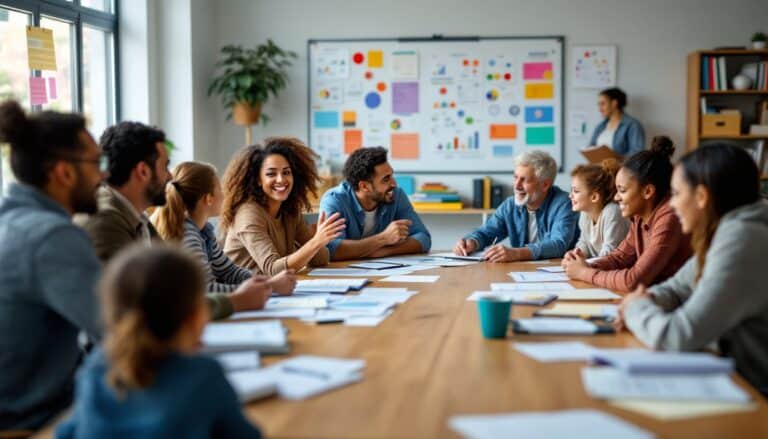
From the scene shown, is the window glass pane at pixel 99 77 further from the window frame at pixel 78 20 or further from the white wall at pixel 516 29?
the white wall at pixel 516 29

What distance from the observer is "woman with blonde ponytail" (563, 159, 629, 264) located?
3777 millimetres

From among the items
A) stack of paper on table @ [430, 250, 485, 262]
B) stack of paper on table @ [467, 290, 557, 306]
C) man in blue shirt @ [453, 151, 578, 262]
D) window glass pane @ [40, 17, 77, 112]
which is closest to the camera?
stack of paper on table @ [467, 290, 557, 306]

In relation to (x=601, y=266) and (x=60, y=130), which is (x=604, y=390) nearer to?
(x=60, y=130)

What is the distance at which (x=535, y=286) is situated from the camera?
9.72 ft

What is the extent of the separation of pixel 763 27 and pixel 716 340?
5527 mm

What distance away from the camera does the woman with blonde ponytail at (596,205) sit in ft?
12.4

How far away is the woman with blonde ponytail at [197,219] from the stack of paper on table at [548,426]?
1579 millimetres

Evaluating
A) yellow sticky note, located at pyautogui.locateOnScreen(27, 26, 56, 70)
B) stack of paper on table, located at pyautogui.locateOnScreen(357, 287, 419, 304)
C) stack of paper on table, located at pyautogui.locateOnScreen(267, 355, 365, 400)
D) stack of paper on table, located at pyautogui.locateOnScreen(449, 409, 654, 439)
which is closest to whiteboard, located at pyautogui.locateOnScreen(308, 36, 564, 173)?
yellow sticky note, located at pyautogui.locateOnScreen(27, 26, 56, 70)

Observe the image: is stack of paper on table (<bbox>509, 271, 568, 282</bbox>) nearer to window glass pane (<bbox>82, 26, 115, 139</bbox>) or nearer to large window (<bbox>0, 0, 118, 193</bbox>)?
large window (<bbox>0, 0, 118, 193</bbox>)

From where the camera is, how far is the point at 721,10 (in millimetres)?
6801

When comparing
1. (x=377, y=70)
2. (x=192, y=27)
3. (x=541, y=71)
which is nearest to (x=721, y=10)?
(x=541, y=71)

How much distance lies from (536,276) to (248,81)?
152 inches

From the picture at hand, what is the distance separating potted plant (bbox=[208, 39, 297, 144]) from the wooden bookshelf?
3163 millimetres

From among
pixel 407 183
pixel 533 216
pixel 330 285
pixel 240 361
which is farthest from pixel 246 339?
pixel 407 183
